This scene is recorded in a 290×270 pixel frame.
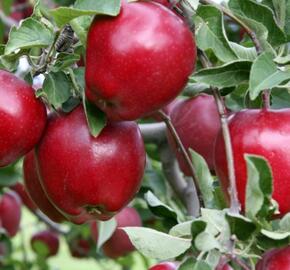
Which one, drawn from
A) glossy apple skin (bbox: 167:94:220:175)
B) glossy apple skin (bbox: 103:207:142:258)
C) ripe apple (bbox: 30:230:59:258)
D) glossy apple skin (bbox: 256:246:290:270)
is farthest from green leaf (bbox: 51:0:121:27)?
ripe apple (bbox: 30:230:59:258)

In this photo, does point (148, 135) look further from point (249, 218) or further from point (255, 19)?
point (249, 218)

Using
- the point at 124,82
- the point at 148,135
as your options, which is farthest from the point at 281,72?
the point at 148,135

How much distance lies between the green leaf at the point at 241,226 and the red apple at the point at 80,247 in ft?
5.46

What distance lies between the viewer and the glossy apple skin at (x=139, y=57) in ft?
2.72

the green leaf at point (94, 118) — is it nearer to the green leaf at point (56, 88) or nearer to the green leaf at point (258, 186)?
the green leaf at point (56, 88)

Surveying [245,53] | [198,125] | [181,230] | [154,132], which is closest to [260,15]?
[245,53]

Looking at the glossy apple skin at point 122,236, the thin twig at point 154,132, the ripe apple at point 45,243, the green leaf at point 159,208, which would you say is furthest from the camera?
the ripe apple at point 45,243

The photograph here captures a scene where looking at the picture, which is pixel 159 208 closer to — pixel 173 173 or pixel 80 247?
pixel 173 173

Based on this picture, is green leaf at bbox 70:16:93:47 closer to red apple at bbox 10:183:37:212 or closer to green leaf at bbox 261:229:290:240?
green leaf at bbox 261:229:290:240

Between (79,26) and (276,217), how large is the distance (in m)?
0.32

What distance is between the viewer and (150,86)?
831mm

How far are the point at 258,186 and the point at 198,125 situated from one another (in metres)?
0.64

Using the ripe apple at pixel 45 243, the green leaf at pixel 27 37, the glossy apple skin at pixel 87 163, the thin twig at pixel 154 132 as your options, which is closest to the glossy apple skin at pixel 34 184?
the glossy apple skin at pixel 87 163

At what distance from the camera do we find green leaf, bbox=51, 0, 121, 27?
0.83 m
